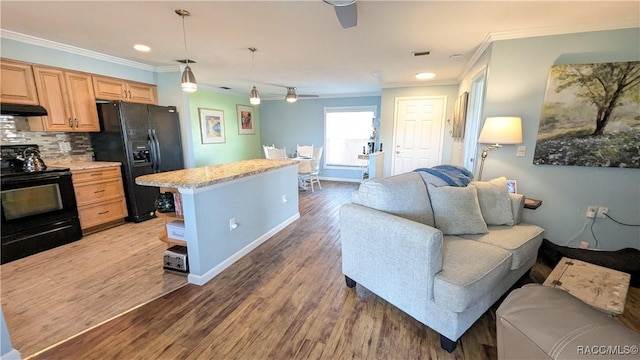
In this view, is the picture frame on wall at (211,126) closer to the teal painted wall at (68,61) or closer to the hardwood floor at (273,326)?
the teal painted wall at (68,61)

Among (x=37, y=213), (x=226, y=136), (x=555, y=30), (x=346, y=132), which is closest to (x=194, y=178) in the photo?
(x=37, y=213)

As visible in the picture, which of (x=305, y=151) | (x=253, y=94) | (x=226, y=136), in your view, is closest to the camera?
(x=253, y=94)

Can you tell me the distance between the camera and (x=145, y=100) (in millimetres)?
3852

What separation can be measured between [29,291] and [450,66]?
5.25 m

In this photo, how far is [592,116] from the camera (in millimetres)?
2375

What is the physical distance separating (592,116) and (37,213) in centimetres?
566

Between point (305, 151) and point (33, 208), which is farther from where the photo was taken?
point (305, 151)

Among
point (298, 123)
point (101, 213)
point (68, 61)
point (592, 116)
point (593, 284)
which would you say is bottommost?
point (101, 213)

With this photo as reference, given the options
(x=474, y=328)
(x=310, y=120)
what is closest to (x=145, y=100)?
(x=310, y=120)

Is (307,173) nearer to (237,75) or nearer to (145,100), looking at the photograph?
(237,75)

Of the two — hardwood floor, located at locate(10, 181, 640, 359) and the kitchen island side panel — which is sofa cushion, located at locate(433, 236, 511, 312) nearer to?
hardwood floor, located at locate(10, 181, 640, 359)

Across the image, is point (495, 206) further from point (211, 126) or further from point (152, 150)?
point (211, 126)

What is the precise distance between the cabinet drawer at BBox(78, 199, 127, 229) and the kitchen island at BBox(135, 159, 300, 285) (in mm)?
1564

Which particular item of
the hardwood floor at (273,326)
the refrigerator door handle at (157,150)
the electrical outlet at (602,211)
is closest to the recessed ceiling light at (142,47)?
the refrigerator door handle at (157,150)
